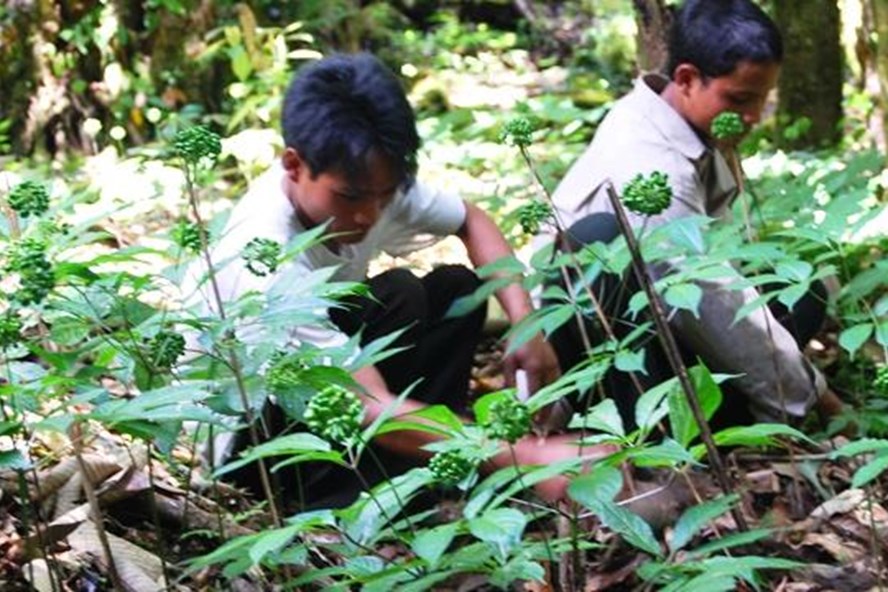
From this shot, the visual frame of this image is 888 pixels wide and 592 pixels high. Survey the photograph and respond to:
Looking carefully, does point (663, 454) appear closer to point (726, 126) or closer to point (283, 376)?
point (283, 376)

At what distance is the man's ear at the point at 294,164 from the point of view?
120 inches

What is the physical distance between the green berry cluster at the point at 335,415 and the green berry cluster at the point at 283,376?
1.05 feet

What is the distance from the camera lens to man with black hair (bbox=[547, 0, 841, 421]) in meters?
3.18

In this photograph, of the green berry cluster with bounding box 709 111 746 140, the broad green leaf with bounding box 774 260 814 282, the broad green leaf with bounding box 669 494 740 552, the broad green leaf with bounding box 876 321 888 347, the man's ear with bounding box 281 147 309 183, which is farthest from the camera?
the man's ear with bounding box 281 147 309 183

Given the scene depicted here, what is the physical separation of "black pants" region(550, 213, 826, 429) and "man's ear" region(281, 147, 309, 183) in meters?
0.60

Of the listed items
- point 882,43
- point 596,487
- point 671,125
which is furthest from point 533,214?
point 882,43

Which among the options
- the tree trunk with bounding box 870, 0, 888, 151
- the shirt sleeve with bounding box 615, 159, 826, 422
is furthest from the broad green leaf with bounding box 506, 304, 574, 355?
the tree trunk with bounding box 870, 0, 888, 151

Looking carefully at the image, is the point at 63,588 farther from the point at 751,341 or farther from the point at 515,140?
the point at 751,341

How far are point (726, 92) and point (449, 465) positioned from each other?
205cm

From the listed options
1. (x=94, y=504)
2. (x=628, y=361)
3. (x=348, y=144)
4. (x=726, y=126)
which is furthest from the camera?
(x=348, y=144)

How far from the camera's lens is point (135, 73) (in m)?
7.07

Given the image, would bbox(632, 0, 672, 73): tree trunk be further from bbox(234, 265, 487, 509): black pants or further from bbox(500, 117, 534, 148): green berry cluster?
bbox(500, 117, 534, 148): green berry cluster

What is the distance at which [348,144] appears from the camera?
2.94 m

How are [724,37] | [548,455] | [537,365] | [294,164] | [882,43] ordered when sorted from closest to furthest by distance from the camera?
[548,455], [294,164], [537,365], [724,37], [882,43]
